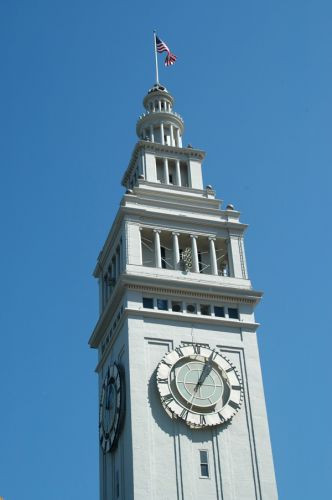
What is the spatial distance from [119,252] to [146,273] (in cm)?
468

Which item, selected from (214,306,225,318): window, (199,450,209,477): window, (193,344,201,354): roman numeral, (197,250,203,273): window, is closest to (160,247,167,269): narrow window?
(197,250,203,273): window

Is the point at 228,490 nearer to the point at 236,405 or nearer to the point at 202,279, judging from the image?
the point at 236,405

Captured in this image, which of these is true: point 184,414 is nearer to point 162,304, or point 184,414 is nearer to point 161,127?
point 162,304

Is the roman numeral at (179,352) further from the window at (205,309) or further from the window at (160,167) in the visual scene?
the window at (160,167)

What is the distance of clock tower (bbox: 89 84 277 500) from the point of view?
58.8 meters

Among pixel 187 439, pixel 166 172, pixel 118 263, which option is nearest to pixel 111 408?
pixel 187 439

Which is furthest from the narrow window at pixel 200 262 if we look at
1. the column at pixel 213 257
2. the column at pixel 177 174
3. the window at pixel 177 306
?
the column at pixel 177 174

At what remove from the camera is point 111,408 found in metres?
63.5

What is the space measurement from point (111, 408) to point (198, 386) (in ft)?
20.6

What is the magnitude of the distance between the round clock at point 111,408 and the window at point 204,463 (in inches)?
219

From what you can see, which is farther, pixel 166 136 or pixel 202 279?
pixel 166 136

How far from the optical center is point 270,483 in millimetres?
59656

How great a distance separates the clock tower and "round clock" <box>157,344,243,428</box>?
2.8 inches

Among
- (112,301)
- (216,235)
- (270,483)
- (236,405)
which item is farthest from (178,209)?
(270,483)
